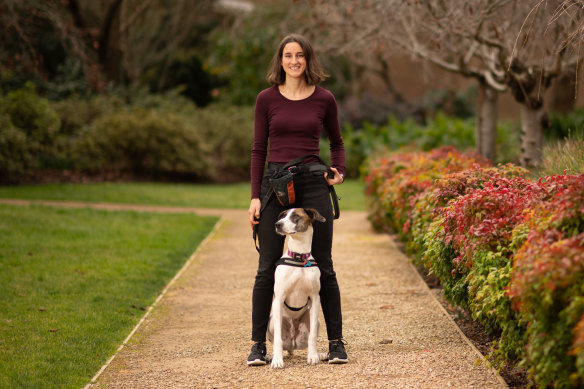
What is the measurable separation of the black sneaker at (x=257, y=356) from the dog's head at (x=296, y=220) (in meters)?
0.91

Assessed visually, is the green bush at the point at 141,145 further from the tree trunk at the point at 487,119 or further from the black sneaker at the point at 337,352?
the black sneaker at the point at 337,352

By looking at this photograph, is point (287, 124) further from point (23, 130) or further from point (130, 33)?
point (130, 33)

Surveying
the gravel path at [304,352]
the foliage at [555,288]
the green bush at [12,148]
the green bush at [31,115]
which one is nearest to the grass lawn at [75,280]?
the gravel path at [304,352]

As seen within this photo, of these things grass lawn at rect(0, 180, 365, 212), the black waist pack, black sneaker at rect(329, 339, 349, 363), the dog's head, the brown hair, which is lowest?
grass lawn at rect(0, 180, 365, 212)

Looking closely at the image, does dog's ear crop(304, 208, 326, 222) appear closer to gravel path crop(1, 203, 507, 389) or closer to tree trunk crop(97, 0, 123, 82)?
gravel path crop(1, 203, 507, 389)

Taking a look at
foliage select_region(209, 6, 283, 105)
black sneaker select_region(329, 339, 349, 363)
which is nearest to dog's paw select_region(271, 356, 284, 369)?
black sneaker select_region(329, 339, 349, 363)

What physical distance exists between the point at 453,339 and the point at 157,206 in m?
10.0

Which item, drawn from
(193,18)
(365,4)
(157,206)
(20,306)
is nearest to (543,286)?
(20,306)

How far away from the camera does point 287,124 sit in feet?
15.7

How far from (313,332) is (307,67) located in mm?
1917

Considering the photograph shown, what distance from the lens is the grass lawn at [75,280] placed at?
16.8 ft

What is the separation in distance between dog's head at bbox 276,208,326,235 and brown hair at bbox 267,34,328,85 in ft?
3.12

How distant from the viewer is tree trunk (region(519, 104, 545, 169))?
32.7 ft

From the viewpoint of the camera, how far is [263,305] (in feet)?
16.1
